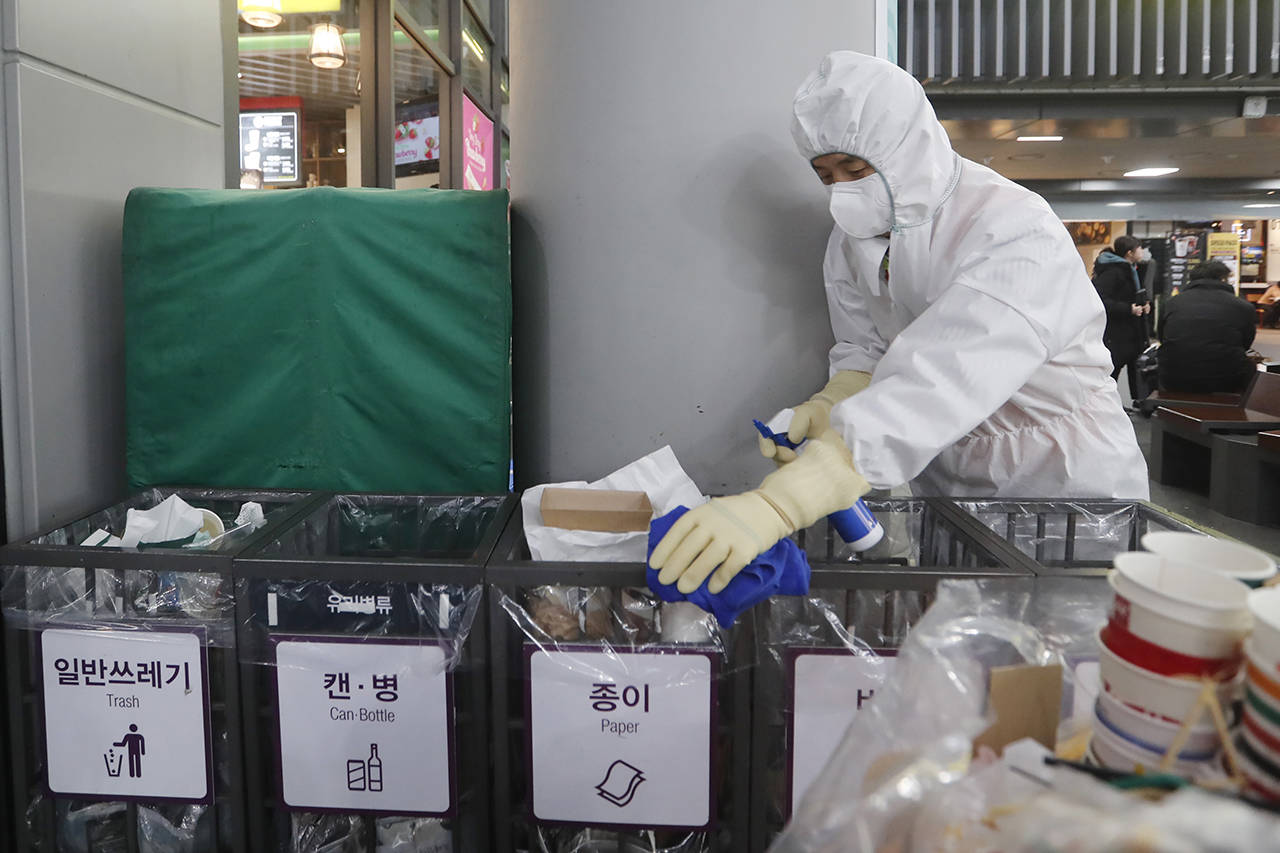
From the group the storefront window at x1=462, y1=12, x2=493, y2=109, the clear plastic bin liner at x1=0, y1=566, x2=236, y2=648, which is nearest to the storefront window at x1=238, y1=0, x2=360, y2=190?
the storefront window at x1=462, y1=12, x2=493, y2=109

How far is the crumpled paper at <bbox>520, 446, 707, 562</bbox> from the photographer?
4.19 ft

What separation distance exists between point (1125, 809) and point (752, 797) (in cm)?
76

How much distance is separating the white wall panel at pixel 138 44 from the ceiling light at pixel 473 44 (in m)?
4.09

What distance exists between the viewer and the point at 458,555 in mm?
1628

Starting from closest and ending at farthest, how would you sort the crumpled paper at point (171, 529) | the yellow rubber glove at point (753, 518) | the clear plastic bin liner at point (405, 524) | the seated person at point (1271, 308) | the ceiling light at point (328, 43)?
the yellow rubber glove at point (753, 518) < the crumpled paper at point (171, 529) < the clear plastic bin liner at point (405, 524) < the ceiling light at point (328, 43) < the seated person at point (1271, 308)

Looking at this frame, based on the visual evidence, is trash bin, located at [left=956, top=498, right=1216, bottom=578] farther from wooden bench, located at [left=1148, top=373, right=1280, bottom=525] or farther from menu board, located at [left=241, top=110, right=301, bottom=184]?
menu board, located at [left=241, top=110, right=301, bottom=184]

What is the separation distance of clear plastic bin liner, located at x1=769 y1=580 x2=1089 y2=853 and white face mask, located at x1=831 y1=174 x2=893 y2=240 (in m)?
0.80

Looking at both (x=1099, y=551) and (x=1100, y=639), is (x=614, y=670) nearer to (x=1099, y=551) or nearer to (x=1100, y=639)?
(x=1100, y=639)

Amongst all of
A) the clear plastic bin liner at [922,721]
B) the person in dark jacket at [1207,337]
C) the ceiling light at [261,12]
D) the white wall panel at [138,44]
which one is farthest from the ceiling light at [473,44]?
the clear plastic bin liner at [922,721]

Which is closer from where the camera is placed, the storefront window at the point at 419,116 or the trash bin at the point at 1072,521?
the trash bin at the point at 1072,521

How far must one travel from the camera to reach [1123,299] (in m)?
7.25

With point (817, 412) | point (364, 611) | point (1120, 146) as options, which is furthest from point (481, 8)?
point (364, 611)

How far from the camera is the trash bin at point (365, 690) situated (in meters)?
1.18

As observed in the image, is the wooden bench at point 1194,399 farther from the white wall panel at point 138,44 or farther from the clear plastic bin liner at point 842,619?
the white wall panel at point 138,44
